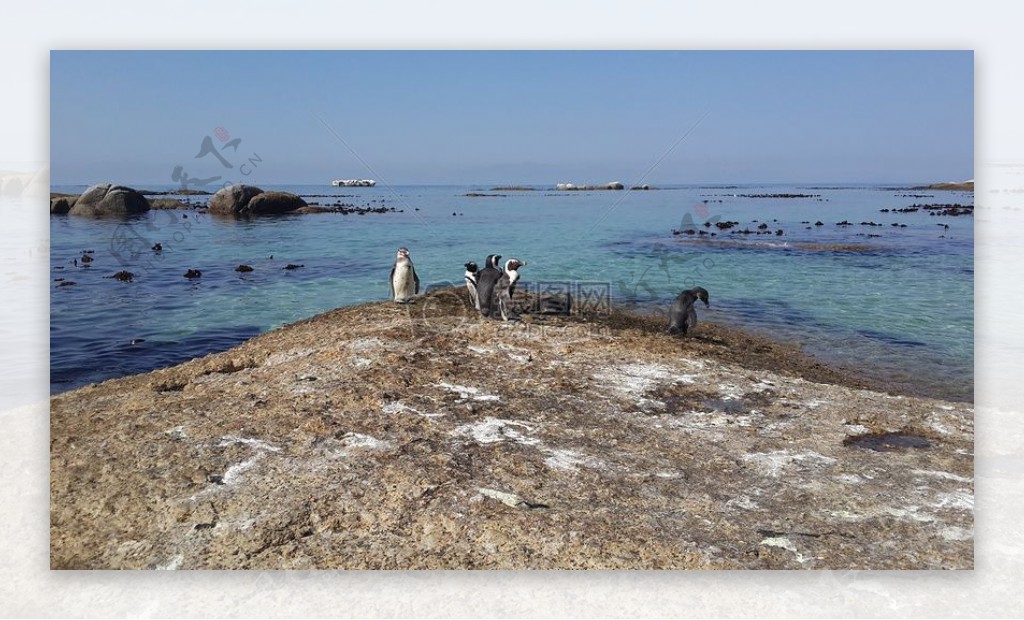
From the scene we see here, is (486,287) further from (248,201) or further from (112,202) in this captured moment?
(248,201)

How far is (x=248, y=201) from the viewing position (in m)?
32.9

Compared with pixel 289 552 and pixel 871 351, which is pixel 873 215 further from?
pixel 289 552

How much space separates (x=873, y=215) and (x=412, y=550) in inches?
1306

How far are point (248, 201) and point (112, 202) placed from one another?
12681mm

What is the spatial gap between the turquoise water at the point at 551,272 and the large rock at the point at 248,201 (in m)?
1.04

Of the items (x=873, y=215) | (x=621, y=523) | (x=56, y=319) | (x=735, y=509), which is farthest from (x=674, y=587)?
(x=873, y=215)

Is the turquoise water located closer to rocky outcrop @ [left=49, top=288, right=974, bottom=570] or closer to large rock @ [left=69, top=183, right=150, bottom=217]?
large rock @ [left=69, top=183, right=150, bottom=217]

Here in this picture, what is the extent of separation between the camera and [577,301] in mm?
14031

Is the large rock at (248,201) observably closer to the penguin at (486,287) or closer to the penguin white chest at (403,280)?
the penguin white chest at (403,280)

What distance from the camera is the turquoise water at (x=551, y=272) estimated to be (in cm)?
1239

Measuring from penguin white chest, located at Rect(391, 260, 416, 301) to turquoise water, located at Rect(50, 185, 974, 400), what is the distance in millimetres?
2282

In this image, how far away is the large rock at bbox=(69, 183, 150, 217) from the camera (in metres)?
18.0

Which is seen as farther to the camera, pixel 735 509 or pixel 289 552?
pixel 735 509
